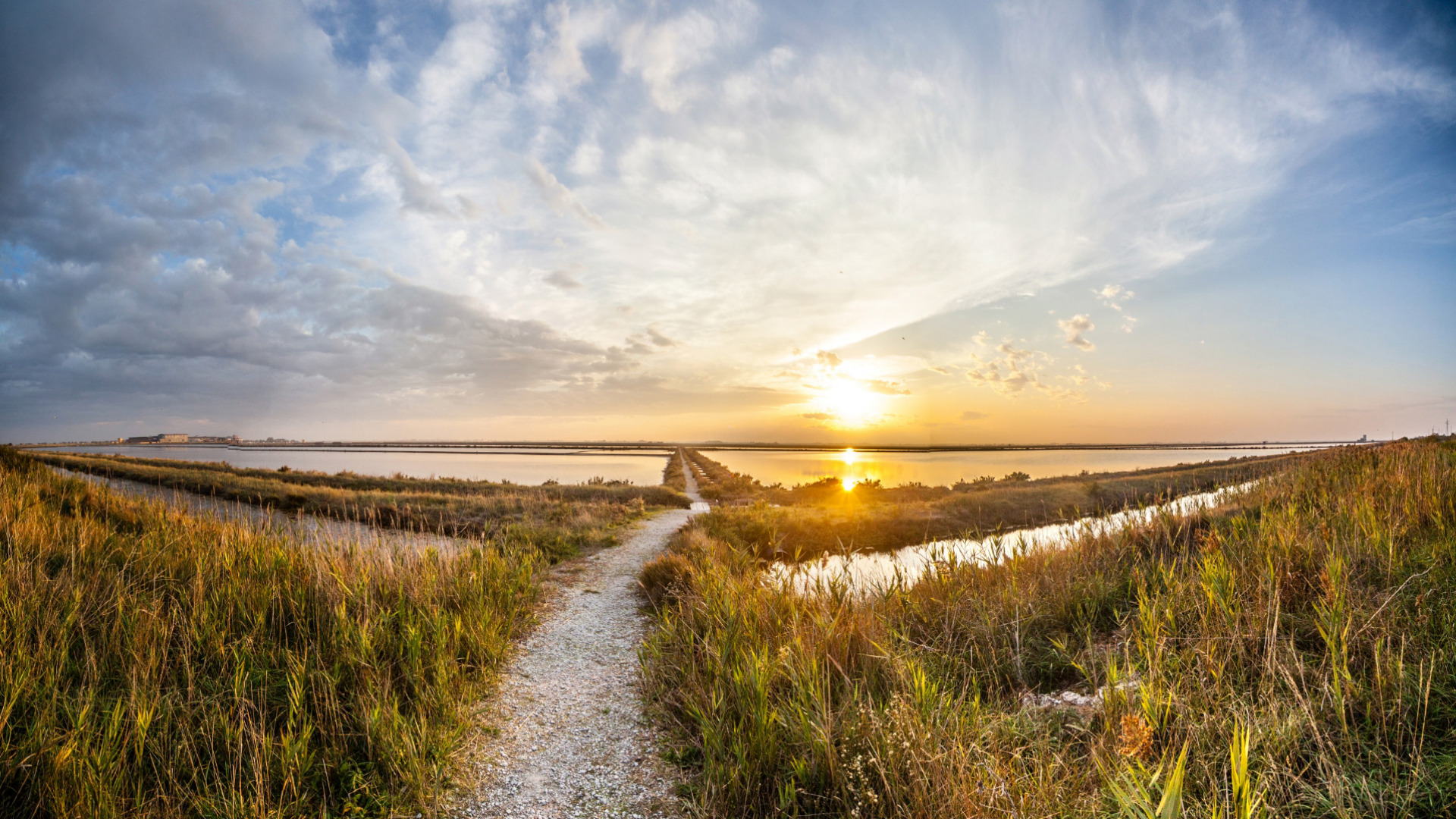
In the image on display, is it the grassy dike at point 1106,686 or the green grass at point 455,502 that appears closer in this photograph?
the grassy dike at point 1106,686

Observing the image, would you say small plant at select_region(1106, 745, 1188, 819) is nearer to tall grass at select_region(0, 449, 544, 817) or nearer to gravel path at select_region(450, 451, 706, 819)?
gravel path at select_region(450, 451, 706, 819)

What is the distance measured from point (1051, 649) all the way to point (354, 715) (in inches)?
258

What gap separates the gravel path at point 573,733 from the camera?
4.04 metres

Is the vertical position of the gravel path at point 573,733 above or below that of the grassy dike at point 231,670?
below

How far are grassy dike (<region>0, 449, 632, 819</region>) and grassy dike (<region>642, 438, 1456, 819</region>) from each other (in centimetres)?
232

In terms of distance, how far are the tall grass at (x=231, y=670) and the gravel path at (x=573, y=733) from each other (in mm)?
386

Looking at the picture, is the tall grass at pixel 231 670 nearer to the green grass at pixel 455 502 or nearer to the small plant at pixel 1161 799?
the green grass at pixel 455 502

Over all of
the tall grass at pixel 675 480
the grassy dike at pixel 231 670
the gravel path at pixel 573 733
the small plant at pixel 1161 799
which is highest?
the small plant at pixel 1161 799

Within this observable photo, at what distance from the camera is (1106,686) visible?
14.5 feet

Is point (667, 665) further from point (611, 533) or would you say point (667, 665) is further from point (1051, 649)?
point (611, 533)

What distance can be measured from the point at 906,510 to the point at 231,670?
19.6 m

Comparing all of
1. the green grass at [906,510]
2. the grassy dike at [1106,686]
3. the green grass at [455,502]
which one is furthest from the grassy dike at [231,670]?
the green grass at [906,510]

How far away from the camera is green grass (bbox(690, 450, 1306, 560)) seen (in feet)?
53.9

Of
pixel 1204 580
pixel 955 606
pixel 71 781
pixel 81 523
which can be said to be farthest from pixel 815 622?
pixel 81 523
